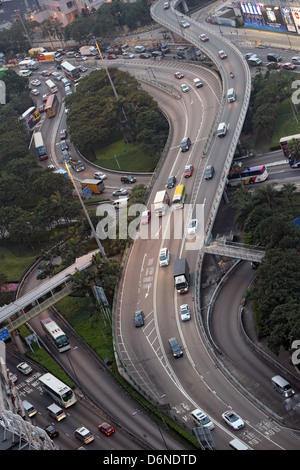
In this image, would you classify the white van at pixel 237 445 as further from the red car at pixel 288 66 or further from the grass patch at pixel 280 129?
A: the red car at pixel 288 66

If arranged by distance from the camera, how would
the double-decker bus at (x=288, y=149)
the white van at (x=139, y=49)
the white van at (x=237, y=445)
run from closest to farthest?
the white van at (x=237, y=445), the double-decker bus at (x=288, y=149), the white van at (x=139, y=49)

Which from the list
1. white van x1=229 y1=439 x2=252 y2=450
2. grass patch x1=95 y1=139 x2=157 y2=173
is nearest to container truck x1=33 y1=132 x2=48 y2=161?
grass patch x1=95 y1=139 x2=157 y2=173

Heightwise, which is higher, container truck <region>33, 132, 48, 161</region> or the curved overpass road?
container truck <region>33, 132, 48, 161</region>

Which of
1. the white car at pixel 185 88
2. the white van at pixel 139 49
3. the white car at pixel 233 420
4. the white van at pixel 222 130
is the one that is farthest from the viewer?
the white van at pixel 139 49

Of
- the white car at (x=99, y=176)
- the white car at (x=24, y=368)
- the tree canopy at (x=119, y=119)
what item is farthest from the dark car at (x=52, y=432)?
the tree canopy at (x=119, y=119)

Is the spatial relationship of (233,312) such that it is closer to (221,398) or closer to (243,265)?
(243,265)

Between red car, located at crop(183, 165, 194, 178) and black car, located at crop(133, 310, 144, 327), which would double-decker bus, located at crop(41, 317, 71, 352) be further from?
red car, located at crop(183, 165, 194, 178)
